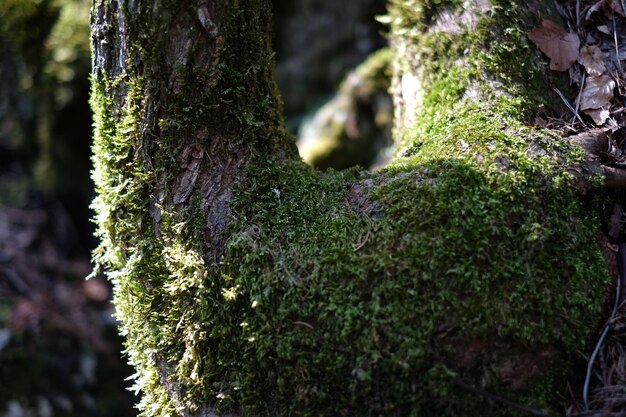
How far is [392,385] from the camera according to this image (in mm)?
1663

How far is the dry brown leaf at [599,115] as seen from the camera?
217cm

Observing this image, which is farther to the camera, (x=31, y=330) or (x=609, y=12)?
(x=31, y=330)

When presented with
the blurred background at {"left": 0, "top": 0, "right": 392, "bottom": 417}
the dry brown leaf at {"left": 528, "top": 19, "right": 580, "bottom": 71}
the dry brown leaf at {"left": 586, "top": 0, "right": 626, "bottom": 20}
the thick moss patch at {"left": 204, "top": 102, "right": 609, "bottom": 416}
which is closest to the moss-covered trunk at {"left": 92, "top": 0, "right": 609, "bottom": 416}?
the thick moss patch at {"left": 204, "top": 102, "right": 609, "bottom": 416}

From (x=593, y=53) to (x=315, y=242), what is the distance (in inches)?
64.6

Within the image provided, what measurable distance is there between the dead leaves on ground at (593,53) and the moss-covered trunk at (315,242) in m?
0.16

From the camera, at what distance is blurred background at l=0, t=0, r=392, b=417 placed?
15.5 ft

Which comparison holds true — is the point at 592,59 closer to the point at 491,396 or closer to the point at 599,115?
the point at 599,115

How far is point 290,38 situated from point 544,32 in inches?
208

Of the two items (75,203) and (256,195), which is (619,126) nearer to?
(256,195)

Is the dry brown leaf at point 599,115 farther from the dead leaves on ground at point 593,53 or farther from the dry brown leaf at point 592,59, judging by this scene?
the dry brown leaf at point 592,59

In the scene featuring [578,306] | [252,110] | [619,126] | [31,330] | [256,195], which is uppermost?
[252,110]

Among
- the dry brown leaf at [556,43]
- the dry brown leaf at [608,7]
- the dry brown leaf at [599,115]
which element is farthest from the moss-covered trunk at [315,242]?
the dry brown leaf at [608,7]

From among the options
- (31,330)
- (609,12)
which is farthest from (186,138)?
(31,330)

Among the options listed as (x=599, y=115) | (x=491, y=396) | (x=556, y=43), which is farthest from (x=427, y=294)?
(x=556, y=43)
